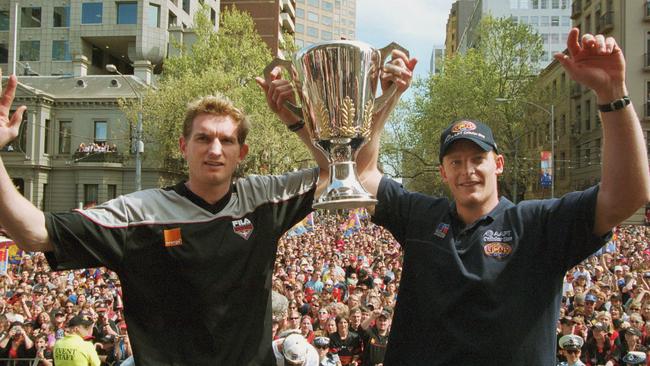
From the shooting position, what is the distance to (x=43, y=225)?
8.10ft

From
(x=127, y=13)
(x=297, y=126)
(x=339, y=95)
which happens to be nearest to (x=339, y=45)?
(x=339, y=95)

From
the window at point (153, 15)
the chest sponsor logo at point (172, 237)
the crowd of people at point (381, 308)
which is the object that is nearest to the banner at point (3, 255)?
the crowd of people at point (381, 308)

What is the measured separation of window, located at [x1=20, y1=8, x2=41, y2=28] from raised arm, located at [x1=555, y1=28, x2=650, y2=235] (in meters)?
53.2

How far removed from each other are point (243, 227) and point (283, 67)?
0.94 metres

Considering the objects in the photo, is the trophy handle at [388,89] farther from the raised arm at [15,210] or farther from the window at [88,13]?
the window at [88,13]

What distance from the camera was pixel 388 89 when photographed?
328 cm

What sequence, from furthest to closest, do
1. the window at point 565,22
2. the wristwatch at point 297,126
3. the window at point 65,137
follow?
the window at point 565,22 < the window at point 65,137 < the wristwatch at point 297,126

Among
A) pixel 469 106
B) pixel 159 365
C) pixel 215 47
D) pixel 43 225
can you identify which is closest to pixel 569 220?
pixel 159 365

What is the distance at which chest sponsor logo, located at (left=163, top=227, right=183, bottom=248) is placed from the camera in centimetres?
274

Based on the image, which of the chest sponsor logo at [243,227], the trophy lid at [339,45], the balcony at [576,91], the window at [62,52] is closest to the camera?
the chest sponsor logo at [243,227]

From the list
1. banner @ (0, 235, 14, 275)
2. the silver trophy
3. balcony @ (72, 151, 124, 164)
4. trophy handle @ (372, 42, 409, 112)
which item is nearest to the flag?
banner @ (0, 235, 14, 275)

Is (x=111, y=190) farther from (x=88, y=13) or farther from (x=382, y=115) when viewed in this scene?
(x=382, y=115)

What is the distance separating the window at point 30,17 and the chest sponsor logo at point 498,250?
52.9 meters

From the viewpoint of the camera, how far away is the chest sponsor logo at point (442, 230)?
287cm
